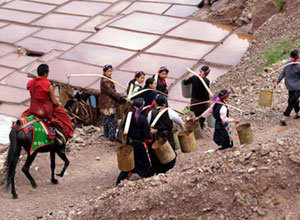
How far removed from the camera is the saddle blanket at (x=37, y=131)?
6.88 m

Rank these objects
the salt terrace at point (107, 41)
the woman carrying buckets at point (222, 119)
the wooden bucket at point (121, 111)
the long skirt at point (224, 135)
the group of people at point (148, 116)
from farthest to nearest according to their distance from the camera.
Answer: the salt terrace at point (107, 41) < the wooden bucket at point (121, 111) < the long skirt at point (224, 135) < the woman carrying buckets at point (222, 119) < the group of people at point (148, 116)

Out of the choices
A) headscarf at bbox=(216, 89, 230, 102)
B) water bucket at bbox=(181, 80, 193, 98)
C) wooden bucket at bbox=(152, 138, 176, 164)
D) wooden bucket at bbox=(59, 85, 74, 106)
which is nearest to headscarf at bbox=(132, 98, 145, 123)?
wooden bucket at bbox=(152, 138, 176, 164)

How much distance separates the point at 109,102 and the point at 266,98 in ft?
7.91

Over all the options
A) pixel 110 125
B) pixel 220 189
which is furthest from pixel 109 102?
pixel 220 189

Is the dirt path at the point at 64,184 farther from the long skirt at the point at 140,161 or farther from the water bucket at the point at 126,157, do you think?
the water bucket at the point at 126,157

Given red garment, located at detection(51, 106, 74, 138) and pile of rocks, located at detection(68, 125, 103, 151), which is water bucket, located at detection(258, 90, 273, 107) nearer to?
pile of rocks, located at detection(68, 125, 103, 151)

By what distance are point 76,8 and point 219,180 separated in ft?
35.2

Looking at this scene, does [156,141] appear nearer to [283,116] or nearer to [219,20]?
[283,116]

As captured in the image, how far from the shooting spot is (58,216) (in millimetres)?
6270

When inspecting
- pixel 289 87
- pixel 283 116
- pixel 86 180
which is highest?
pixel 289 87

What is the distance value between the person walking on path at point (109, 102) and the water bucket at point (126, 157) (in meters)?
1.75

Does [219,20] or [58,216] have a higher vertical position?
[219,20]

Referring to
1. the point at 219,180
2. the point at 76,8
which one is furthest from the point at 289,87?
the point at 76,8

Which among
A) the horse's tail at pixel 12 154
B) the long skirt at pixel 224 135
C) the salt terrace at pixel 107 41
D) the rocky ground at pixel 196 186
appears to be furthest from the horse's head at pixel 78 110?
the long skirt at pixel 224 135
